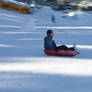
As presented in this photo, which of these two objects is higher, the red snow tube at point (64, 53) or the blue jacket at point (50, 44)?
the blue jacket at point (50, 44)

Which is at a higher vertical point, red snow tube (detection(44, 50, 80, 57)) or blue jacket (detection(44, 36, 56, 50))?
blue jacket (detection(44, 36, 56, 50))

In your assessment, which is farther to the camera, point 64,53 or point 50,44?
point 50,44

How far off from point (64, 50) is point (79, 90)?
398 centimetres

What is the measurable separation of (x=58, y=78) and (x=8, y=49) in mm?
5076

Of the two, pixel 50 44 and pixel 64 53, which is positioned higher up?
pixel 50 44

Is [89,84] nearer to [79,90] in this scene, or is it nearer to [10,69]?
[79,90]

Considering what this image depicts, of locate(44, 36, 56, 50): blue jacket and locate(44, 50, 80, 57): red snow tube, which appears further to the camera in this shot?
locate(44, 36, 56, 50): blue jacket

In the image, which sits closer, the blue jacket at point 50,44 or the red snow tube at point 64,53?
the red snow tube at point 64,53

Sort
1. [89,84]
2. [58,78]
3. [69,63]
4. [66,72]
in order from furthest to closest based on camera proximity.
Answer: [69,63] → [66,72] → [58,78] → [89,84]

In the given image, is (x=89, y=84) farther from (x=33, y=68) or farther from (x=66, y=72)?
(x=33, y=68)

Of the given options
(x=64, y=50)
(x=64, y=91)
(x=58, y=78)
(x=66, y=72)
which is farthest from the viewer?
(x=64, y=50)

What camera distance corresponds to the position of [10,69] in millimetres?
7598

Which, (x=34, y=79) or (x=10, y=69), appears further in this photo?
(x=10, y=69)

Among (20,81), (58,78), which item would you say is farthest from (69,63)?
(20,81)
